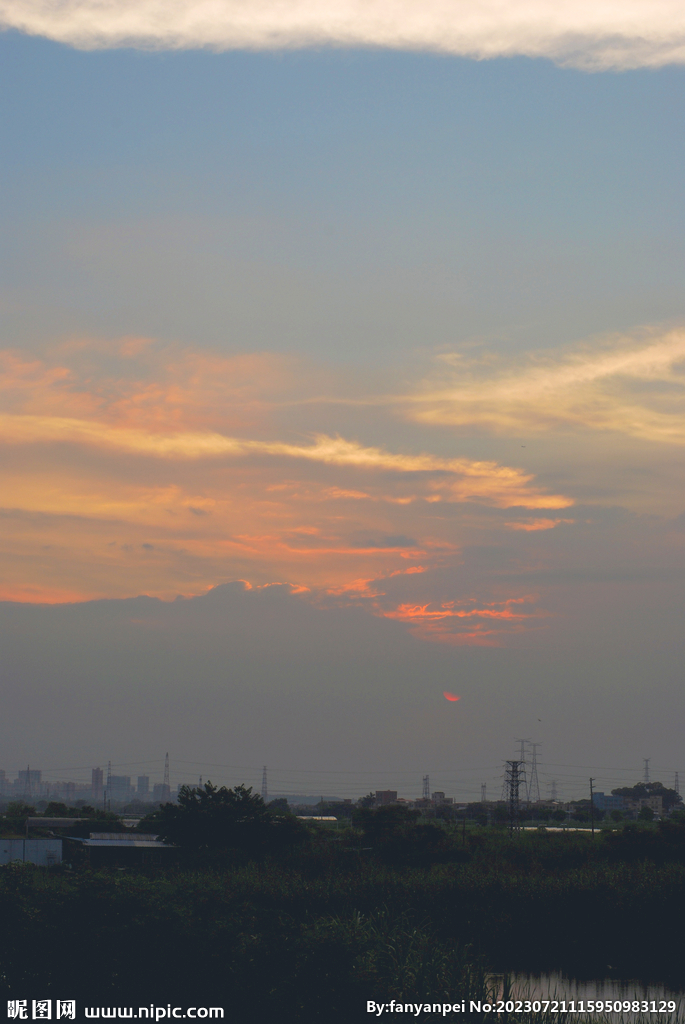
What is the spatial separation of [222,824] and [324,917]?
1187 inches

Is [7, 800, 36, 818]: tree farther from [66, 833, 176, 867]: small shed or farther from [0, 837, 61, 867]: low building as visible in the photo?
[0, 837, 61, 867]: low building

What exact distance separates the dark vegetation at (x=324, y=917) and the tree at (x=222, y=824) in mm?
92

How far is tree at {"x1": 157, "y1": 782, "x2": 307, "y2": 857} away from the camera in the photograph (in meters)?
62.0

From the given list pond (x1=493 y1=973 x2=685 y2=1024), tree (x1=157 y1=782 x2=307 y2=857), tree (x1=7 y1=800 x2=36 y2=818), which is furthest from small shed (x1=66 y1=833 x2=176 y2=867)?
tree (x1=7 y1=800 x2=36 y2=818)

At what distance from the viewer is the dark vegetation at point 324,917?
2323 cm

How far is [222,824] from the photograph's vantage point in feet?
205

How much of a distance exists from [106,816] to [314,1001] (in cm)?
8746

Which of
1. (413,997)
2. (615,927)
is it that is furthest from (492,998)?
(615,927)

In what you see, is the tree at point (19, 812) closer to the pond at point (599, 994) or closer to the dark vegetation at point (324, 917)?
the dark vegetation at point (324, 917)

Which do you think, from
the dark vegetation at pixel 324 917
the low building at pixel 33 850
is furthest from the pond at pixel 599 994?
the low building at pixel 33 850

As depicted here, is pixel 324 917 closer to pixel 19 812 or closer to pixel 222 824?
pixel 222 824

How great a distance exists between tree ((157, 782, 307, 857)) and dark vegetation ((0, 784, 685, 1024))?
3.6 inches

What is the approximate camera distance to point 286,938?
83.5 feet

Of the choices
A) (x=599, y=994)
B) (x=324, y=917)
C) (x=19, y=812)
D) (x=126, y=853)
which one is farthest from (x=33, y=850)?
(x=19, y=812)
